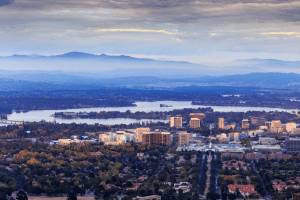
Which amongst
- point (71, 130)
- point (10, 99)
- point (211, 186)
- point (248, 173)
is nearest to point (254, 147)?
point (248, 173)

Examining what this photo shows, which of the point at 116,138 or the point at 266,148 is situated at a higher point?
the point at 116,138

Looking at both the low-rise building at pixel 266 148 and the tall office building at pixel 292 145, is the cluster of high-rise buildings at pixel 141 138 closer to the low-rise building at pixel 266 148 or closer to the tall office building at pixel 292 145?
the low-rise building at pixel 266 148

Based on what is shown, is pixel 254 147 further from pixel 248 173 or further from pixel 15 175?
pixel 15 175

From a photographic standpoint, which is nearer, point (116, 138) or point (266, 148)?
point (266, 148)

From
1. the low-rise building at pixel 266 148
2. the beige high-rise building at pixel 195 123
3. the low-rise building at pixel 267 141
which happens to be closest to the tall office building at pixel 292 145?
the low-rise building at pixel 266 148

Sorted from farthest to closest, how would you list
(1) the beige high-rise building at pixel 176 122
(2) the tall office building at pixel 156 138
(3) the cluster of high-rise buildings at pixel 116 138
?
(1) the beige high-rise building at pixel 176 122 < (3) the cluster of high-rise buildings at pixel 116 138 < (2) the tall office building at pixel 156 138

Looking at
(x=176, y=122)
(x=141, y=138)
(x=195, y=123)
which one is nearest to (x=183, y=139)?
(x=141, y=138)

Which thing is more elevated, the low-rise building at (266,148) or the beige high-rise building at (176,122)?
the beige high-rise building at (176,122)

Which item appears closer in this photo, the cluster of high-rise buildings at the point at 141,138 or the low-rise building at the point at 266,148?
the low-rise building at the point at 266,148

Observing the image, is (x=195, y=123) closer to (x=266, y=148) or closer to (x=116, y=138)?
(x=116, y=138)

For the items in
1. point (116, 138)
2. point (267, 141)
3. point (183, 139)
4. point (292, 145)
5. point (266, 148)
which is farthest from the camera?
point (116, 138)

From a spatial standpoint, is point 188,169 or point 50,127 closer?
point 188,169
